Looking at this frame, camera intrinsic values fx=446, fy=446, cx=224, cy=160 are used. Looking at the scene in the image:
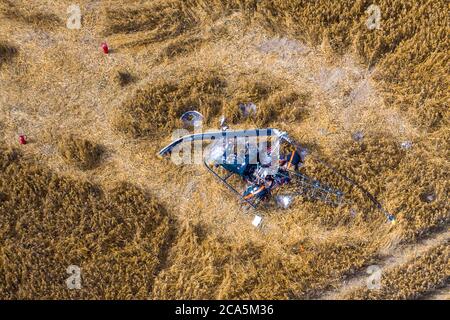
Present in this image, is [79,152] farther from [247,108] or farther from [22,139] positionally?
[247,108]

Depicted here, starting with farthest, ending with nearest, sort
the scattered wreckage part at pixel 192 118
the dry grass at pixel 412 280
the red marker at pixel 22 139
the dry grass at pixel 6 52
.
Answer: the dry grass at pixel 6 52, the scattered wreckage part at pixel 192 118, the red marker at pixel 22 139, the dry grass at pixel 412 280

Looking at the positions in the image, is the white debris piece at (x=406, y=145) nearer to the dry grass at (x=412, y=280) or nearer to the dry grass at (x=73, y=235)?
the dry grass at (x=412, y=280)

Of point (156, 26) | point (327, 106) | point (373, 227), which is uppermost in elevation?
point (156, 26)

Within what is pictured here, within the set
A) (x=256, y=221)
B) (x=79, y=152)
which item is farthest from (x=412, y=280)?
(x=79, y=152)

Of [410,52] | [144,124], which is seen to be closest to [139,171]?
[144,124]

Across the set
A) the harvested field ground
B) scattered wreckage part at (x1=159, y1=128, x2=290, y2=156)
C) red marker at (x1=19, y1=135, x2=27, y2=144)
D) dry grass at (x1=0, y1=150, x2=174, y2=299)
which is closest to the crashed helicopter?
scattered wreckage part at (x1=159, y1=128, x2=290, y2=156)

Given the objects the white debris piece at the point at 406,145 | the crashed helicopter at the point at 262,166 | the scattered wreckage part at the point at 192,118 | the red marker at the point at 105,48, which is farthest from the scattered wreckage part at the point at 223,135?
the red marker at the point at 105,48

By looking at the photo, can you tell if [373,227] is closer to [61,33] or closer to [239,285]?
[239,285]
